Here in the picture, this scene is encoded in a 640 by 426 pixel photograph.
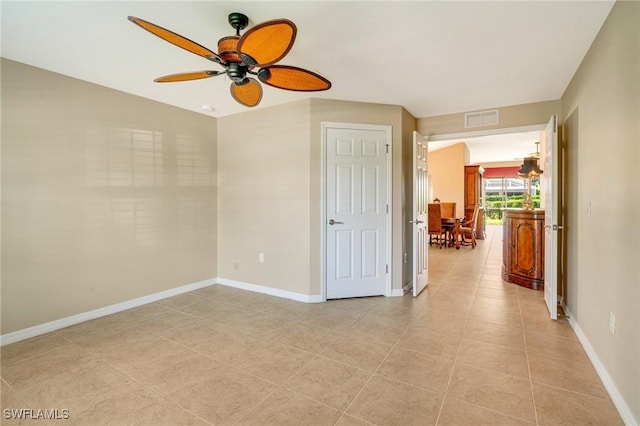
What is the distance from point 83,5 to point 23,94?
4.70 ft

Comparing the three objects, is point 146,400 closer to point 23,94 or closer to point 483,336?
point 483,336

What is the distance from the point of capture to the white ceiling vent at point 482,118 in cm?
373

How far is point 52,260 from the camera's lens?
2807mm

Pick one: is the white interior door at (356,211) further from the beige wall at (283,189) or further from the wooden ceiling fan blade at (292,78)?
the wooden ceiling fan blade at (292,78)

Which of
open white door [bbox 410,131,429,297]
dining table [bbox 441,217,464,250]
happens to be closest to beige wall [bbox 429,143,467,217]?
dining table [bbox 441,217,464,250]

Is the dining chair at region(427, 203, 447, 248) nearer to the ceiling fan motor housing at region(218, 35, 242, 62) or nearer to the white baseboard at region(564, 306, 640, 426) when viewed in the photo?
the white baseboard at region(564, 306, 640, 426)

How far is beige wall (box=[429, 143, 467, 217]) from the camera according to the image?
8.52m

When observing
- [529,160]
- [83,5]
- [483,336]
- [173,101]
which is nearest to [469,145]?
[529,160]

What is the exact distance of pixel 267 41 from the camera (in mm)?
1492

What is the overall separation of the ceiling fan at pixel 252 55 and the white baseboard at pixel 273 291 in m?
2.30

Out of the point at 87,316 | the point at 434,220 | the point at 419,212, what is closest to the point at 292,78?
the point at 419,212

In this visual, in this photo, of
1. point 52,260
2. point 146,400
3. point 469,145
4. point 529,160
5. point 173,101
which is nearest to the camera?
point 146,400

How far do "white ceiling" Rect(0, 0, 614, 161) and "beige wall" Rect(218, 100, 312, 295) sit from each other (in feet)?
2.15

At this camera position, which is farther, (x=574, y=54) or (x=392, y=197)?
(x=392, y=197)
